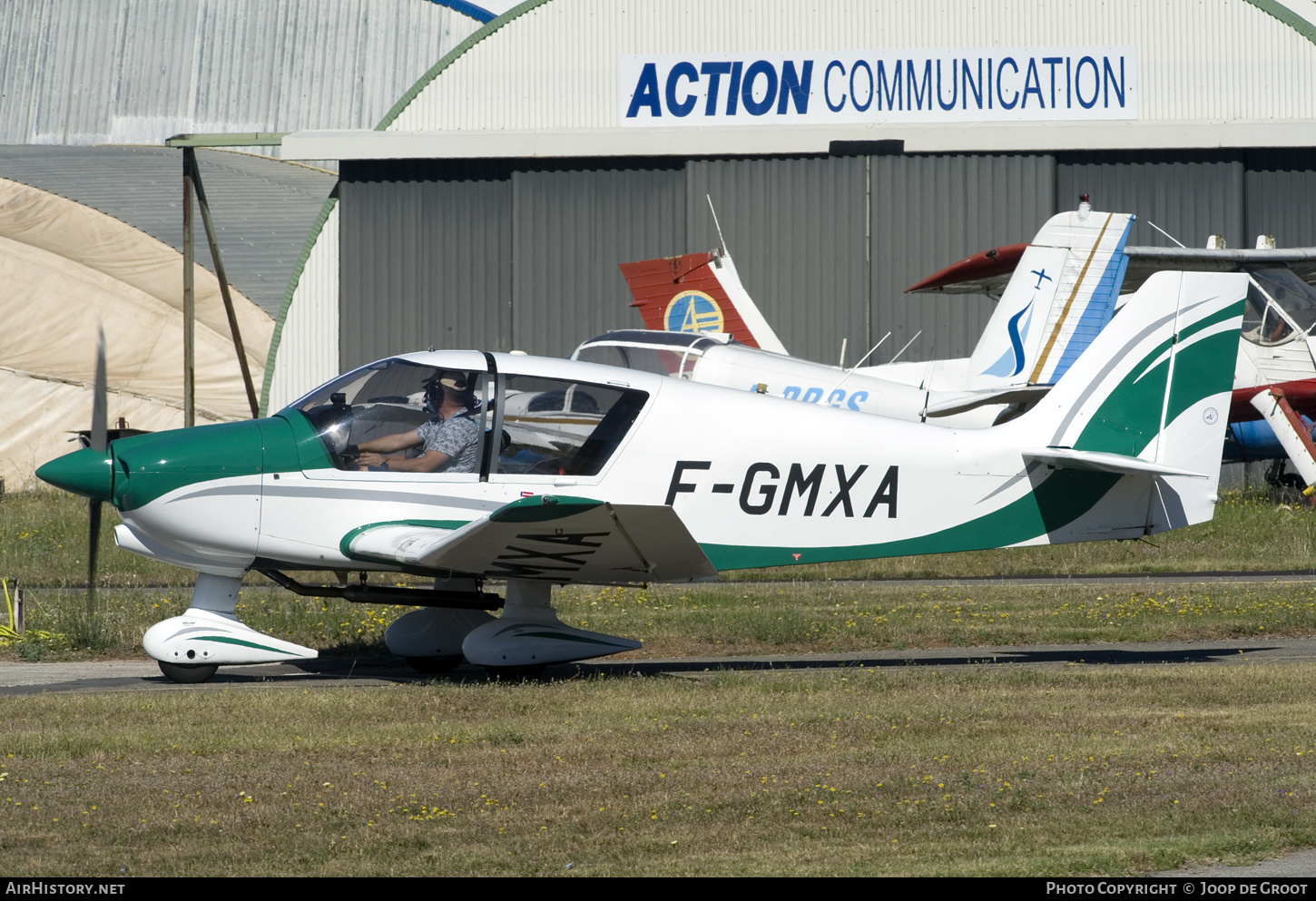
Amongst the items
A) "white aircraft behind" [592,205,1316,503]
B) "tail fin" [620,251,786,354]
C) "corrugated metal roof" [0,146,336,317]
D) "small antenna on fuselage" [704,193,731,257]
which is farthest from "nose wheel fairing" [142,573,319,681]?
"corrugated metal roof" [0,146,336,317]

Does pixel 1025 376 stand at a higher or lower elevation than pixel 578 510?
higher

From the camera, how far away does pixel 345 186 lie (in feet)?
78.6

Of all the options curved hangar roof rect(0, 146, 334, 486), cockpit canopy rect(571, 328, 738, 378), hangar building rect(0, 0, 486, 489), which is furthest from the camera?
hangar building rect(0, 0, 486, 489)

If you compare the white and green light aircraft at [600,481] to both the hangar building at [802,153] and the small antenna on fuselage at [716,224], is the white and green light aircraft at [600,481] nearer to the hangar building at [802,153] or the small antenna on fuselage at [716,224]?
the small antenna on fuselage at [716,224]

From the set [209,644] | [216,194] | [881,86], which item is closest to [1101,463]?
[209,644]

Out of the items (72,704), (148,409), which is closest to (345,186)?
(148,409)

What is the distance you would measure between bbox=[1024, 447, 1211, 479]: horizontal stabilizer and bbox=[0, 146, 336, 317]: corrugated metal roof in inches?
1098

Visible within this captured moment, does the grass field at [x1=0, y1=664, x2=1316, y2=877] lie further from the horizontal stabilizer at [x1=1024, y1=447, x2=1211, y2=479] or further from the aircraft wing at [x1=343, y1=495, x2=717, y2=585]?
the horizontal stabilizer at [x1=1024, y1=447, x2=1211, y2=479]

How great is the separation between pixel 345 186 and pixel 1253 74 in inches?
587

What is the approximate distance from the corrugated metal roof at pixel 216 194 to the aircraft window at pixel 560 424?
89.1 feet

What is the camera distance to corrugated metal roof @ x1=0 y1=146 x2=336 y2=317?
3569cm

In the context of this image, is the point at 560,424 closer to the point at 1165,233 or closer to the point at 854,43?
the point at 1165,233

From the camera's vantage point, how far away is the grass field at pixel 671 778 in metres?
Answer: 5.11
